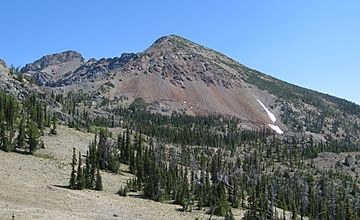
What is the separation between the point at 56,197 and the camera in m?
→ 60.1

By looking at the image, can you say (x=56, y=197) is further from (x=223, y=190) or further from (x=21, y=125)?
(x=21, y=125)

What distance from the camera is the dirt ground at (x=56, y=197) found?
5112 centimetres

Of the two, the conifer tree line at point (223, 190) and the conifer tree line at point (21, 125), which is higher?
the conifer tree line at point (21, 125)

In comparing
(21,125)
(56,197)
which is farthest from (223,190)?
(21,125)

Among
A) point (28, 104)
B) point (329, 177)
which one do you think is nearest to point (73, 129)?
point (28, 104)

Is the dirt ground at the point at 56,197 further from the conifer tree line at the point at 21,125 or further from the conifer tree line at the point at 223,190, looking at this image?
the conifer tree line at the point at 223,190

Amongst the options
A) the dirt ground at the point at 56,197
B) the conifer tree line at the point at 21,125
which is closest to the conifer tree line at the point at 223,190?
the dirt ground at the point at 56,197

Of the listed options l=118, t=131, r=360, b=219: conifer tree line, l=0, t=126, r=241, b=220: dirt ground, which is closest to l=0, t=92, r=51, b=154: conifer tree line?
l=0, t=126, r=241, b=220: dirt ground

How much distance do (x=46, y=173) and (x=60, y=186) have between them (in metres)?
8.92

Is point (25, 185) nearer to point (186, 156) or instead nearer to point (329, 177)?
point (186, 156)

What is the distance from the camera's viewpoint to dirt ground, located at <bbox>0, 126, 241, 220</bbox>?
51125 mm

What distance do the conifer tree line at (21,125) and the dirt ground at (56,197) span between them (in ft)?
10.6

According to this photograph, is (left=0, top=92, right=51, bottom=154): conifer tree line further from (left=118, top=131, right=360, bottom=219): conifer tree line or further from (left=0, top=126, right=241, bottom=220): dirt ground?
(left=118, top=131, right=360, bottom=219): conifer tree line

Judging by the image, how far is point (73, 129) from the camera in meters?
142
